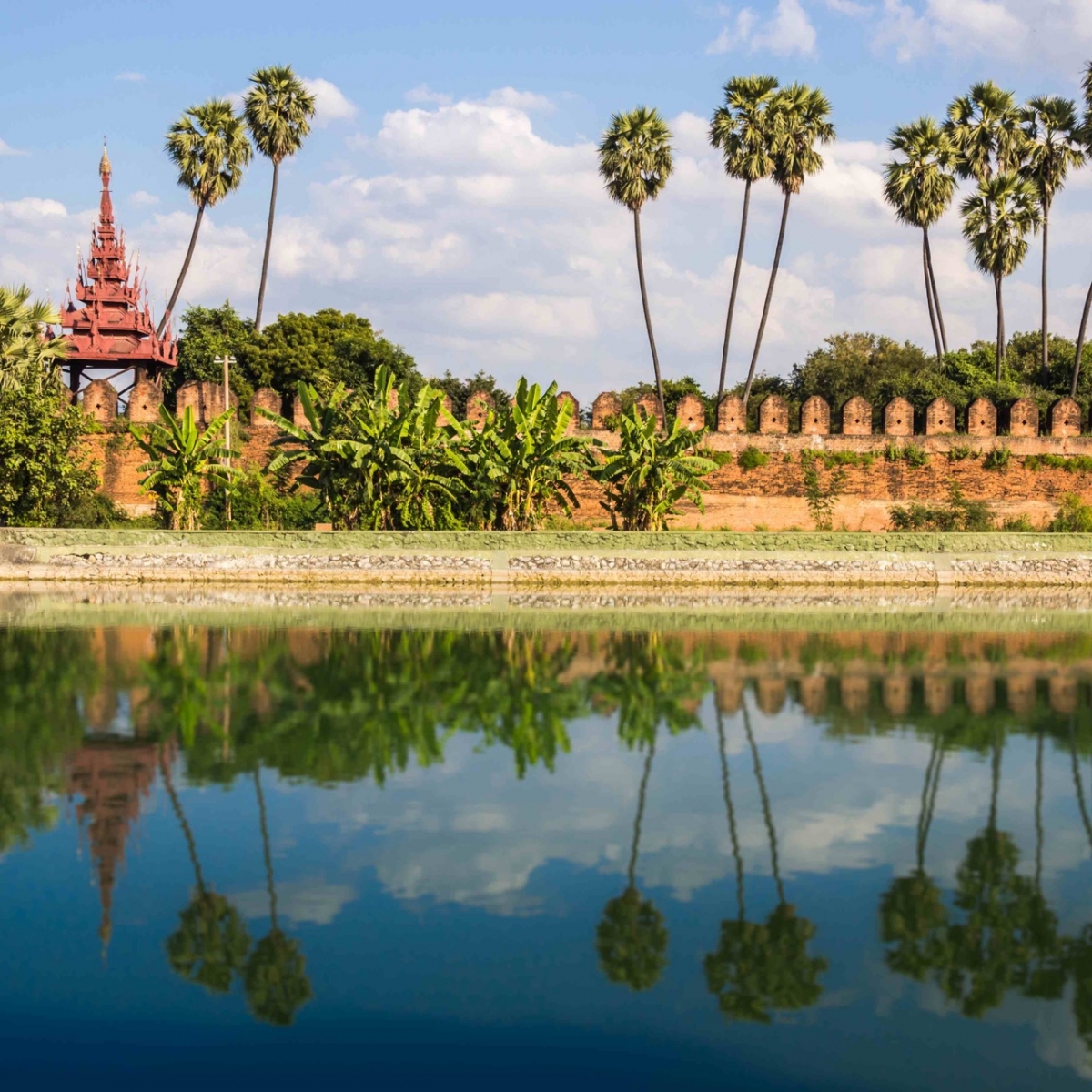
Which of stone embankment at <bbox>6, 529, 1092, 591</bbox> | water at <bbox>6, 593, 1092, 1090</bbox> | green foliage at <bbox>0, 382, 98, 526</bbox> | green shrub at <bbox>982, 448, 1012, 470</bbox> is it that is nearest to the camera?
water at <bbox>6, 593, 1092, 1090</bbox>

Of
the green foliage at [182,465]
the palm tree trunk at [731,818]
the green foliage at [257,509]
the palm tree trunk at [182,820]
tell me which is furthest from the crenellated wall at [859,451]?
the palm tree trunk at [182,820]

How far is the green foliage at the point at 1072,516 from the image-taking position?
3050 cm

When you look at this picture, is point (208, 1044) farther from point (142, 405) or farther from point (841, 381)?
point (841, 381)

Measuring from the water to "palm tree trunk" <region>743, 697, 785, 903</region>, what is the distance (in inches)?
1.2

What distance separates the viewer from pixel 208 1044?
13.5ft

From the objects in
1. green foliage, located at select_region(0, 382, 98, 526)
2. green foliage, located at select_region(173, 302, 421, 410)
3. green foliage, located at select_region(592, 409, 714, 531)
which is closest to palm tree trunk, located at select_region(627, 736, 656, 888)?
green foliage, located at select_region(592, 409, 714, 531)

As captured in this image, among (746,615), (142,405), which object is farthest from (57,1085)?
(142,405)

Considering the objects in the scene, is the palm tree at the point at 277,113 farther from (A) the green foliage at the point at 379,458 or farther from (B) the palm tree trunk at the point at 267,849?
(B) the palm tree trunk at the point at 267,849

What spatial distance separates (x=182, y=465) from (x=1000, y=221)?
964 inches

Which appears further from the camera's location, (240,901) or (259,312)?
(259,312)

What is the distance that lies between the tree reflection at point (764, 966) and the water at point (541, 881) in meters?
0.02

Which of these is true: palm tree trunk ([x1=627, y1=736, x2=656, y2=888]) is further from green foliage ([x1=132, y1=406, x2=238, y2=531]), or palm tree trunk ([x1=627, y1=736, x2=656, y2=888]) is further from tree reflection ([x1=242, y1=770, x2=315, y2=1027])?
green foliage ([x1=132, y1=406, x2=238, y2=531])

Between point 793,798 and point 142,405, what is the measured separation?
989 inches

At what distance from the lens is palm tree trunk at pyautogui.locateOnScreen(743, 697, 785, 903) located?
5625 mm
